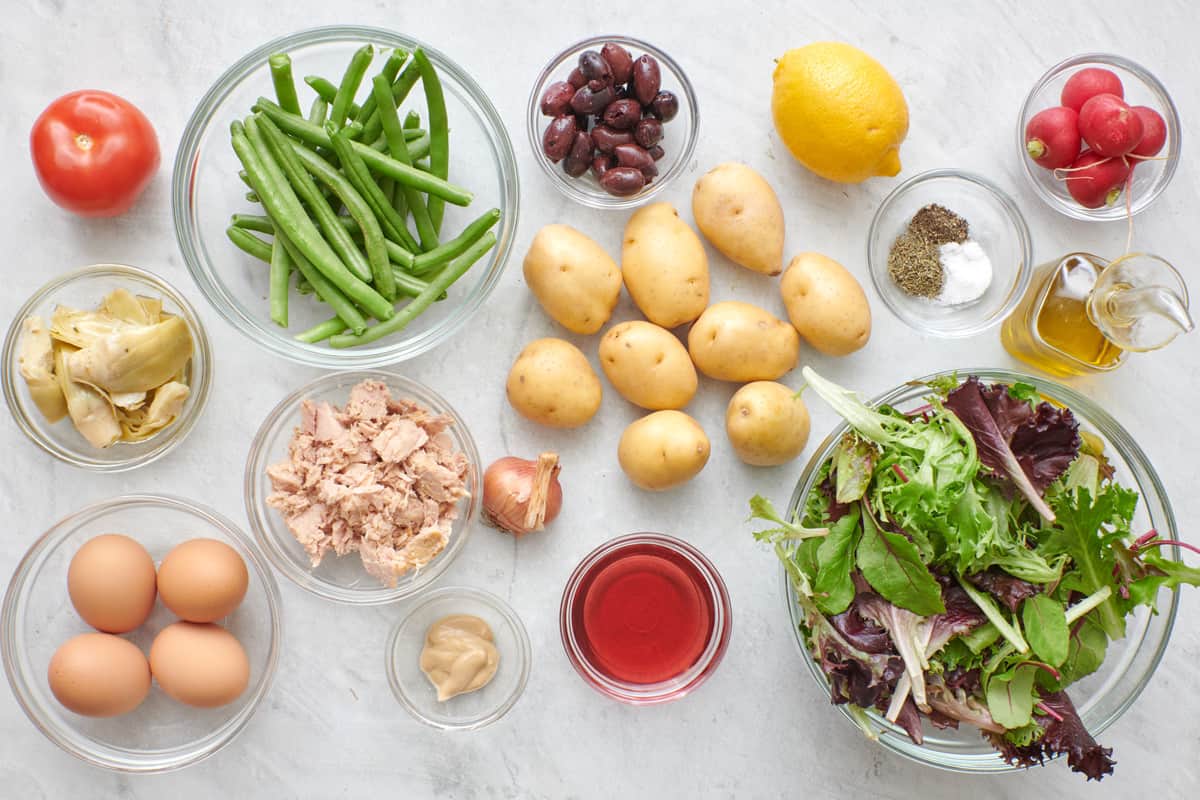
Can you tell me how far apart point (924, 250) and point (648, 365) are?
2.02 ft

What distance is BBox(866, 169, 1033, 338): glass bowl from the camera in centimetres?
184

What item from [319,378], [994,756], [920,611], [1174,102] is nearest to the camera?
[920,611]

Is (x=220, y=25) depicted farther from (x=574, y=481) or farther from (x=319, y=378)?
(x=574, y=481)

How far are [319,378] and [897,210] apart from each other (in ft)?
3.92

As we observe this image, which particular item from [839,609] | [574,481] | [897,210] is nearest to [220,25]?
[574,481]

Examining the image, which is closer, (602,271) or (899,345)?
(602,271)

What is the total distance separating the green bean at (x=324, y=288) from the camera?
1.64 meters

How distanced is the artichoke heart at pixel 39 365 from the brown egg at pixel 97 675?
1.42ft

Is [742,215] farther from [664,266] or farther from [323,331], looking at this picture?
[323,331]

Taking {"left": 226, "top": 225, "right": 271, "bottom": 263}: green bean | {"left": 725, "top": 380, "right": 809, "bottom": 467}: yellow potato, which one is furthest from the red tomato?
{"left": 725, "top": 380, "right": 809, "bottom": 467}: yellow potato

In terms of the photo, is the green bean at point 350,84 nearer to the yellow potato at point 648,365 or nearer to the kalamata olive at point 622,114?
the kalamata olive at point 622,114

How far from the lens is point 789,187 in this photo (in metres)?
1.86

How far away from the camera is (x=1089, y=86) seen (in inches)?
71.3

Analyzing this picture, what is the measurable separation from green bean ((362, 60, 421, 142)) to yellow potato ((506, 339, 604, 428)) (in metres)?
0.48
